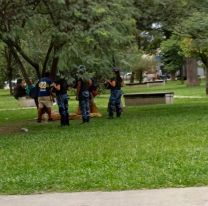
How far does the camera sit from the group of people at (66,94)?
1805 cm

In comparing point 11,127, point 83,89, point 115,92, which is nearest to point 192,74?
point 115,92

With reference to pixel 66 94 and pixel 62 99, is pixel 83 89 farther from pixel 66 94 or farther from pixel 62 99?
pixel 62 99

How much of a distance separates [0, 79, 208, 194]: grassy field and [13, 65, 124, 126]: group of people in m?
1.53

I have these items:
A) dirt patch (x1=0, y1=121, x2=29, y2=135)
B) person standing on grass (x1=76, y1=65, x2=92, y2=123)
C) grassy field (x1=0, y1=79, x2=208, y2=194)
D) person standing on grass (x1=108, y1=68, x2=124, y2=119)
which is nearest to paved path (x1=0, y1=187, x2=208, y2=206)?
grassy field (x1=0, y1=79, x2=208, y2=194)

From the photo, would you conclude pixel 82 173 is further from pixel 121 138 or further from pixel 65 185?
pixel 121 138

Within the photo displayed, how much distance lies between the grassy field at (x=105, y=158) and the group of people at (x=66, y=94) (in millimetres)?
1534

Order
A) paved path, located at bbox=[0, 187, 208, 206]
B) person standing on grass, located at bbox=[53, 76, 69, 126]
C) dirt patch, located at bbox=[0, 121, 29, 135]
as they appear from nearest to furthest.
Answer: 1. paved path, located at bbox=[0, 187, 208, 206]
2. dirt patch, located at bbox=[0, 121, 29, 135]
3. person standing on grass, located at bbox=[53, 76, 69, 126]

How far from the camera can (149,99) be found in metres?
29.6

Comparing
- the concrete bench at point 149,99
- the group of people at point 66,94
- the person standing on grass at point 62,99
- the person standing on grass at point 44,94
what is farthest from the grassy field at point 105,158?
the concrete bench at point 149,99

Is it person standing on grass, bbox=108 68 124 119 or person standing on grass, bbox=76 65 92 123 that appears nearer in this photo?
person standing on grass, bbox=76 65 92 123

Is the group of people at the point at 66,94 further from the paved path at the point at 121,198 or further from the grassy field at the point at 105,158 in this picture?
the paved path at the point at 121,198

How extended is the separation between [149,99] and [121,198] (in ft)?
73.4

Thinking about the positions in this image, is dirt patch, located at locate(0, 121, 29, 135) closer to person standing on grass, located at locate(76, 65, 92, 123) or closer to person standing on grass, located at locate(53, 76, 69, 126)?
person standing on grass, located at locate(53, 76, 69, 126)

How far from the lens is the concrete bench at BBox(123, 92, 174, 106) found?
2912 centimetres
